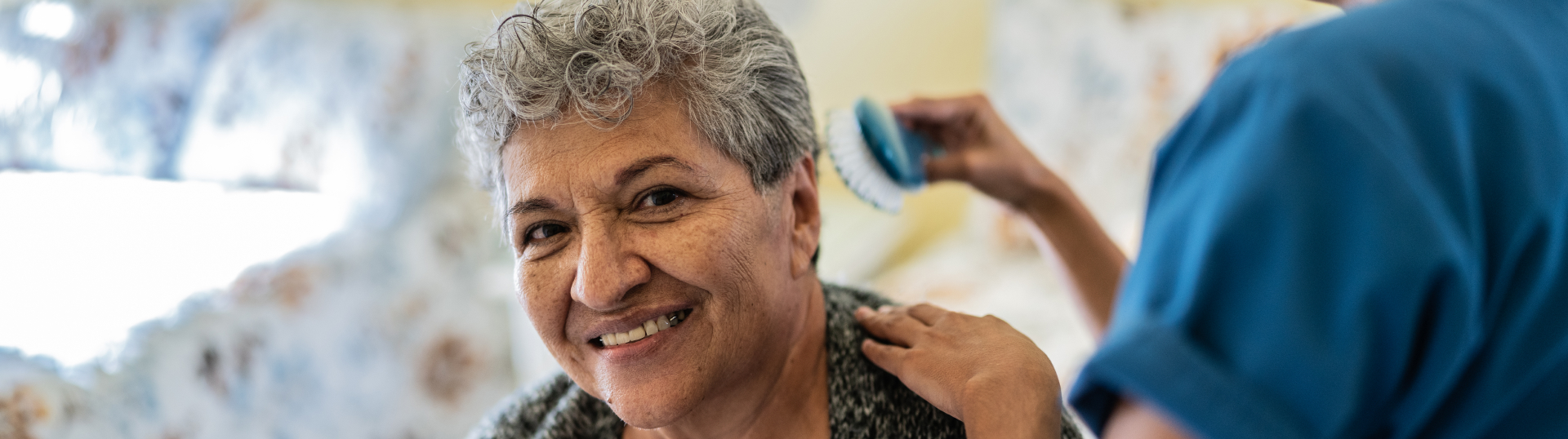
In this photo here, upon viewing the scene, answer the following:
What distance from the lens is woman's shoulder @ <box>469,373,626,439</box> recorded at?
1.21 m

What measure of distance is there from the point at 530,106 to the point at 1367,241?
724 mm

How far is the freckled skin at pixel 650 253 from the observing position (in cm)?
94

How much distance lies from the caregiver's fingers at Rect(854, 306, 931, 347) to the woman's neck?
6cm

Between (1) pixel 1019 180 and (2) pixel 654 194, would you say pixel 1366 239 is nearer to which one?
(2) pixel 654 194

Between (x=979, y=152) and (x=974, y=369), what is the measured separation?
520 mm

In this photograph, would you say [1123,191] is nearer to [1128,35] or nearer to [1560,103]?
[1128,35]

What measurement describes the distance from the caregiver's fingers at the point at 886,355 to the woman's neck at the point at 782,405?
2.5 inches

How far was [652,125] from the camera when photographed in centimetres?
95

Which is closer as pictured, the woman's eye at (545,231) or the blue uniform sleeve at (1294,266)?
the blue uniform sleeve at (1294,266)

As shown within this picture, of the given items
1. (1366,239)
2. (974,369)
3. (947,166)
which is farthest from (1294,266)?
(947,166)

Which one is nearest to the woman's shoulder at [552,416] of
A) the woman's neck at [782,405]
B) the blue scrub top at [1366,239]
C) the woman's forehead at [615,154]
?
the woman's neck at [782,405]

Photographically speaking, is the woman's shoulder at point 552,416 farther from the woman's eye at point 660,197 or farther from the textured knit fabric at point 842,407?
the woman's eye at point 660,197

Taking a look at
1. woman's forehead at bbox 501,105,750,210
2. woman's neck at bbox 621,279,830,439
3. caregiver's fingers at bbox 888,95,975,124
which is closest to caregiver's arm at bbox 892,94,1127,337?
caregiver's fingers at bbox 888,95,975,124

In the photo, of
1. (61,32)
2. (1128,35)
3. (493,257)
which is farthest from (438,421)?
(1128,35)
